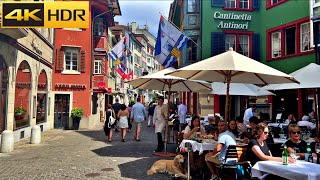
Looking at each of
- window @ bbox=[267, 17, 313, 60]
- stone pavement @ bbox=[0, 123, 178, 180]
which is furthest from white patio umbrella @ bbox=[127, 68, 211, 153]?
window @ bbox=[267, 17, 313, 60]

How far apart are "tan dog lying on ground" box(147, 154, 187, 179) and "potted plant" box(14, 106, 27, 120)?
8485 millimetres

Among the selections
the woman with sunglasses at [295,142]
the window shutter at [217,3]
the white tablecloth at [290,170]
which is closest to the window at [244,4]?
the window shutter at [217,3]

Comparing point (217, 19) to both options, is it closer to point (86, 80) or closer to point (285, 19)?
point (285, 19)

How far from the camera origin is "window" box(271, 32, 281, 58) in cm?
1870

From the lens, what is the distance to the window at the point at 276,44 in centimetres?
1870

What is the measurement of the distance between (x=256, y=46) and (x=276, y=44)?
1845 mm

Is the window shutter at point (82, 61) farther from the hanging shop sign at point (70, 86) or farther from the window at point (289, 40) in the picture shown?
the window at point (289, 40)

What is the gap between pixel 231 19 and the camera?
21031 mm

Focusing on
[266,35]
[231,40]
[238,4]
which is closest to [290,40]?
[266,35]

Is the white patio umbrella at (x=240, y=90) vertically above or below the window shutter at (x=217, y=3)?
below

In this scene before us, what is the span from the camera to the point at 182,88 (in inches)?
474

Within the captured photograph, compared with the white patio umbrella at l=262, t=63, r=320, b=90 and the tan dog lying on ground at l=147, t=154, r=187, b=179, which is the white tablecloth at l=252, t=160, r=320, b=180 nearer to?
the tan dog lying on ground at l=147, t=154, r=187, b=179

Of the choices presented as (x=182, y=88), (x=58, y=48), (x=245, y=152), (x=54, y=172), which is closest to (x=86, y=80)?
(x=58, y=48)

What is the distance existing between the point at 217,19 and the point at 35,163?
15.9 m
